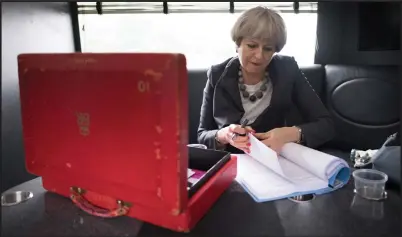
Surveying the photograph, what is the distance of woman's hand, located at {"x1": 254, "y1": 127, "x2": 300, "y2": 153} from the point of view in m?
0.90

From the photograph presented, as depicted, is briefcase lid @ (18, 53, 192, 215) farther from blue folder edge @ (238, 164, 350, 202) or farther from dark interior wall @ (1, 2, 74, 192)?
dark interior wall @ (1, 2, 74, 192)

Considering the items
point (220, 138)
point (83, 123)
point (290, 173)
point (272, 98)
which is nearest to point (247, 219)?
point (290, 173)

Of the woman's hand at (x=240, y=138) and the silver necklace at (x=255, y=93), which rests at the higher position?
the silver necklace at (x=255, y=93)

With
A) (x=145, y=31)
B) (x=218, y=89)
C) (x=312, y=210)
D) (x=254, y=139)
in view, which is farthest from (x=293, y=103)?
(x=145, y=31)

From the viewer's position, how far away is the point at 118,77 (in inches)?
20.8

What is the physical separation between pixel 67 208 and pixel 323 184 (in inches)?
23.1

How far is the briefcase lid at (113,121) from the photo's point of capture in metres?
0.49

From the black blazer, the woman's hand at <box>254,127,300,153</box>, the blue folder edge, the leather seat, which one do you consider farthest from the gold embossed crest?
the leather seat

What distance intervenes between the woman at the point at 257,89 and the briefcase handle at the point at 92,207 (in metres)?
0.52

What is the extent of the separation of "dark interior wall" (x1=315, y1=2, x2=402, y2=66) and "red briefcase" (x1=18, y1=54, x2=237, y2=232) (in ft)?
4.58

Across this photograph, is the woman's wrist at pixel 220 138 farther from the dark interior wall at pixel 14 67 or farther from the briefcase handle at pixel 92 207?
the dark interior wall at pixel 14 67

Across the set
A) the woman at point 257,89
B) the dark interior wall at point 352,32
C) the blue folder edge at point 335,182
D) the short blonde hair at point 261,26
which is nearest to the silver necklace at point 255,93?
the woman at point 257,89

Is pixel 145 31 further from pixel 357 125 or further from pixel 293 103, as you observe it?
pixel 357 125

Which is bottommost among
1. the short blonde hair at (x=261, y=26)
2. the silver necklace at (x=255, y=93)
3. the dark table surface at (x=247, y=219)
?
the dark table surface at (x=247, y=219)
